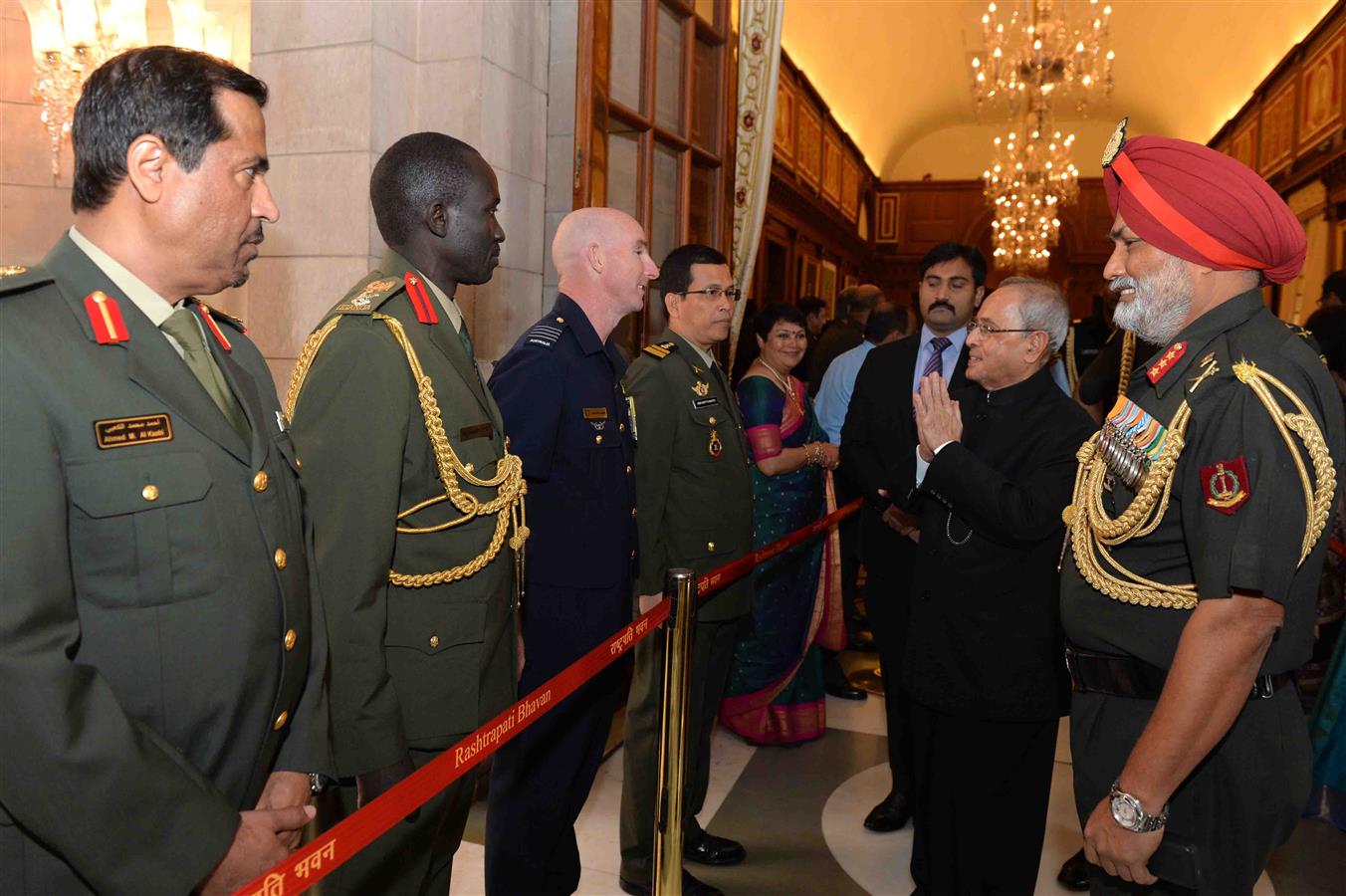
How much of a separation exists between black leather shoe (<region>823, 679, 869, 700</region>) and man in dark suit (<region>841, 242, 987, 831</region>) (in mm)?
1158

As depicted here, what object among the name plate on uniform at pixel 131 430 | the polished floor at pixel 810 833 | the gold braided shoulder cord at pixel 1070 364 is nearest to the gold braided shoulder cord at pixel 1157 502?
the name plate on uniform at pixel 131 430

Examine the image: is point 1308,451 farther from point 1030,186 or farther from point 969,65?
point 969,65

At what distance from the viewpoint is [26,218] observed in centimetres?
393

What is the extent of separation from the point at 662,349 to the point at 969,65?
12.4 m

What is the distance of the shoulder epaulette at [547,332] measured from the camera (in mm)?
2291

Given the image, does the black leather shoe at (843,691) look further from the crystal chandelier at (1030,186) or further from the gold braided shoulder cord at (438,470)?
the crystal chandelier at (1030,186)

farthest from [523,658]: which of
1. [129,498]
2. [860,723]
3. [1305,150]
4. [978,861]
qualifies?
[1305,150]

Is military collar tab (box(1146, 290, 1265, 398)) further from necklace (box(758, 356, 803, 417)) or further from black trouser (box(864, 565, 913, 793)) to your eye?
necklace (box(758, 356, 803, 417))

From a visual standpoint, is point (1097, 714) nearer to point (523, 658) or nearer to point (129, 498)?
point (523, 658)

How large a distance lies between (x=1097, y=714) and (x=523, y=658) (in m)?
1.25

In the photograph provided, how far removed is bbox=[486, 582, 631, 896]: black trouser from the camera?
89.1 inches

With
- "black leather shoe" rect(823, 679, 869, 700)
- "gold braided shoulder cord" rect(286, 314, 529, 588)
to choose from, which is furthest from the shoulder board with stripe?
"black leather shoe" rect(823, 679, 869, 700)

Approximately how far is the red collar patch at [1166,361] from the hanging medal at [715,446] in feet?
4.55

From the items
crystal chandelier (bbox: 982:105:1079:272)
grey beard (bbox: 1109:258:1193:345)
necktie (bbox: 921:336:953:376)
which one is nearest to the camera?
grey beard (bbox: 1109:258:1193:345)
